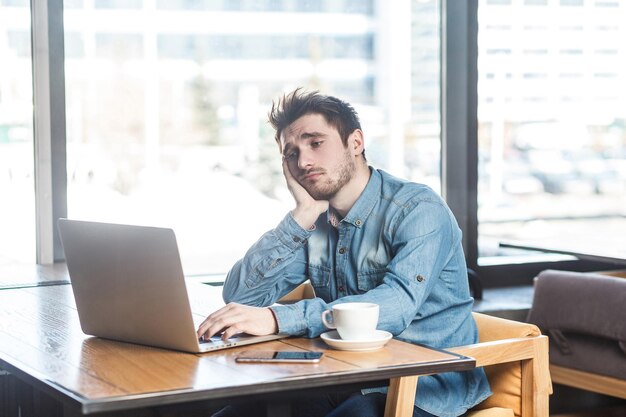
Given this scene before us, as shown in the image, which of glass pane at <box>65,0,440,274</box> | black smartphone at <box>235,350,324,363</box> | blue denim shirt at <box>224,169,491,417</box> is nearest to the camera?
black smartphone at <box>235,350,324,363</box>

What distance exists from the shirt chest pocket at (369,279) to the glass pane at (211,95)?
166cm

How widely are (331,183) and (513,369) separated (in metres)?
0.64

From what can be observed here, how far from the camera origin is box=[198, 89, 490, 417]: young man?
220 cm

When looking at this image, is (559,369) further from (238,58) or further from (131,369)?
(131,369)

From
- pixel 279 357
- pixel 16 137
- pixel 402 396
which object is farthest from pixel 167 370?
pixel 16 137

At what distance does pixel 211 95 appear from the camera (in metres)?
3.93

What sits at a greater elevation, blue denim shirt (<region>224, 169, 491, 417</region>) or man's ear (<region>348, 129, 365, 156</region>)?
man's ear (<region>348, 129, 365, 156</region>)

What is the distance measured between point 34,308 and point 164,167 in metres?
1.46

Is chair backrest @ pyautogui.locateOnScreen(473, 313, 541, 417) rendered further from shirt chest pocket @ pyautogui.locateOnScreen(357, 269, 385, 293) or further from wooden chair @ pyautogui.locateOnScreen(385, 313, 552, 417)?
shirt chest pocket @ pyautogui.locateOnScreen(357, 269, 385, 293)

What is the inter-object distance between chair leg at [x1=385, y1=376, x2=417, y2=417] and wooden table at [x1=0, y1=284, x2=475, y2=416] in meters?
0.11

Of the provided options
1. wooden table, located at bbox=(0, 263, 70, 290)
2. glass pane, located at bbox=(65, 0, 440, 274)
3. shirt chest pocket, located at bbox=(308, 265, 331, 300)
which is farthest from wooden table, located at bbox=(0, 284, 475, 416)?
glass pane, located at bbox=(65, 0, 440, 274)

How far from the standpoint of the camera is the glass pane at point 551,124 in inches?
173

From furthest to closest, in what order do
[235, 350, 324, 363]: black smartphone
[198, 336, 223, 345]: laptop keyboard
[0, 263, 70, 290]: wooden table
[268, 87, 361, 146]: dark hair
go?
[0, 263, 70, 290]: wooden table → [268, 87, 361, 146]: dark hair → [198, 336, 223, 345]: laptop keyboard → [235, 350, 324, 363]: black smartphone

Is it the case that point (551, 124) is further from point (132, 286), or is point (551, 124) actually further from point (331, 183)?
point (132, 286)
